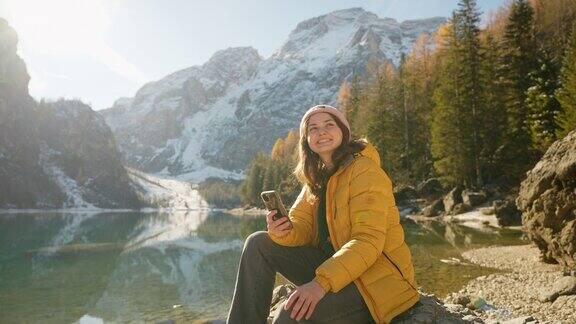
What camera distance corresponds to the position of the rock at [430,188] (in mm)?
43969

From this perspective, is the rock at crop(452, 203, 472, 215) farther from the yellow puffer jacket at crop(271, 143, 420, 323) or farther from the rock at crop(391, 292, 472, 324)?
the yellow puffer jacket at crop(271, 143, 420, 323)

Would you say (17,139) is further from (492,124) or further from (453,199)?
(492,124)

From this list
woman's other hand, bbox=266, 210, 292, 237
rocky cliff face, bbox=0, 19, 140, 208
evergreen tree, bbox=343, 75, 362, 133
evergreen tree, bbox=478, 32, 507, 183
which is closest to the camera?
woman's other hand, bbox=266, 210, 292, 237

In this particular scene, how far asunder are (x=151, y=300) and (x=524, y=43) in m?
37.3

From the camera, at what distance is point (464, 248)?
19.5 metres

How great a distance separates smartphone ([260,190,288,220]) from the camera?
154 inches

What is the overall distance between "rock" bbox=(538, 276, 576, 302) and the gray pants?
782 centimetres

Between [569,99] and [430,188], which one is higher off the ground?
[569,99]

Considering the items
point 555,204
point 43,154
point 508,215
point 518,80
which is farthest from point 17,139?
point 555,204

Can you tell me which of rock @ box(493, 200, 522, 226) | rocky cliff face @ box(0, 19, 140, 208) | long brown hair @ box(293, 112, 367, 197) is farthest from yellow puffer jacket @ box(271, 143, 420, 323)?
rocky cliff face @ box(0, 19, 140, 208)

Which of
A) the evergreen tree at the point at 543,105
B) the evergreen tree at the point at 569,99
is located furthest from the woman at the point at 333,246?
the evergreen tree at the point at 543,105

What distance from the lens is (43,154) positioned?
17350cm

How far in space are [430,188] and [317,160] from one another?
42517mm

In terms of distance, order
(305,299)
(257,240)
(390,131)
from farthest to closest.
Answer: (390,131)
(257,240)
(305,299)
